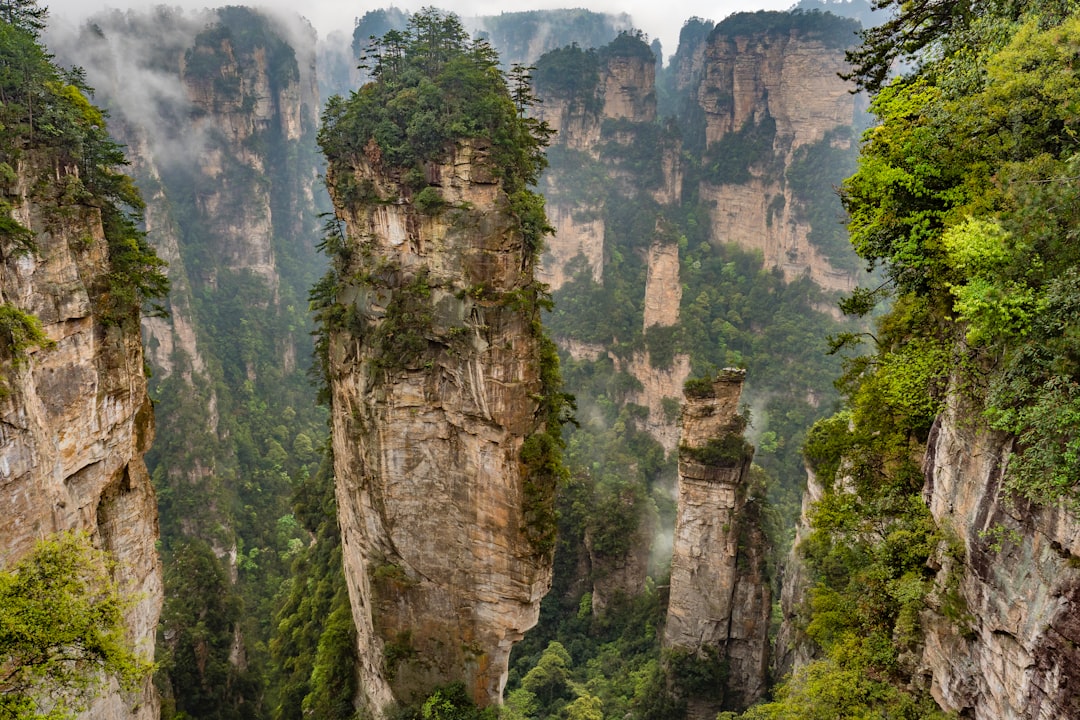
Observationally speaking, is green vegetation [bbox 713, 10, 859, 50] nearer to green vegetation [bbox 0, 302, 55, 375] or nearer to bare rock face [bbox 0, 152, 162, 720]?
bare rock face [bbox 0, 152, 162, 720]

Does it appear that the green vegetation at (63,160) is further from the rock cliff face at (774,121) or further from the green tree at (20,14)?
the rock cliff face at (774,121)

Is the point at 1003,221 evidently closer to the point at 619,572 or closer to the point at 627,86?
the point at 619,572

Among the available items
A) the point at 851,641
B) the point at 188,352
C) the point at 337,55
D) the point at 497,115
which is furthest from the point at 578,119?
the point at 337,55

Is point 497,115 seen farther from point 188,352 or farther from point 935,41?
point 188,352

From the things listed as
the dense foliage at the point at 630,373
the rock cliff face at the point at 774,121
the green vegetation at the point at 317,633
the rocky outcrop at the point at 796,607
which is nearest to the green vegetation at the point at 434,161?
the rocky outcrop at the point at 796,607

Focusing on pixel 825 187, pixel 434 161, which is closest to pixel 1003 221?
pixel 434 161

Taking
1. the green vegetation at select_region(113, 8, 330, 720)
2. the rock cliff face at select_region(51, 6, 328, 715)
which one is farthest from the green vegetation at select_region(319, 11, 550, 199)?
the rock cliff face at select_region(51, 6, 328, 715)
